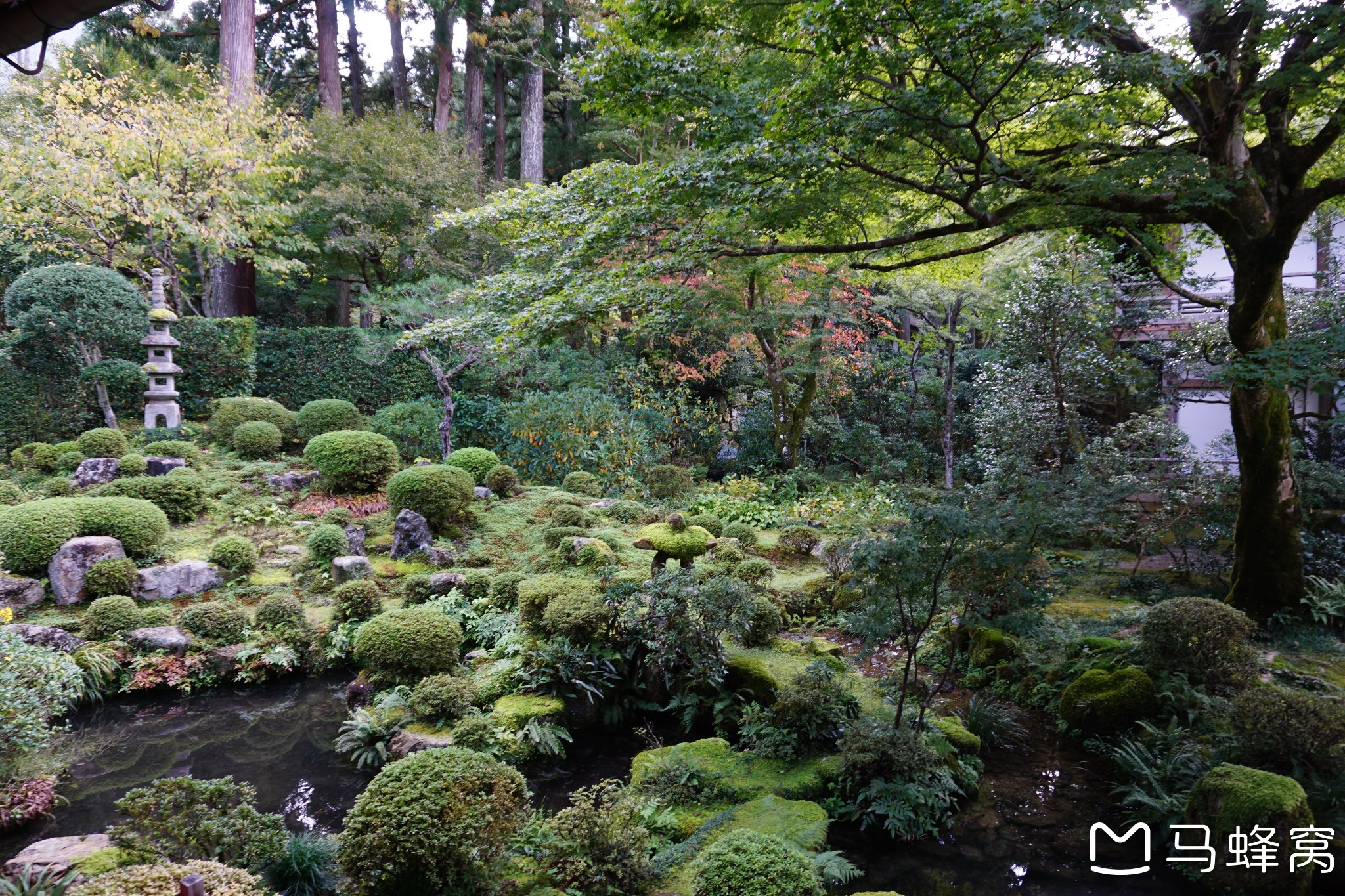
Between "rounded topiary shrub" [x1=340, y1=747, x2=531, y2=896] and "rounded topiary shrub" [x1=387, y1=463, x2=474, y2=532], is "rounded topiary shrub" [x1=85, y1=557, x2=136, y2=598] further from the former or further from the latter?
"rounded topiary shrub" [x1=340, y1=747, x2=531, y2=896]

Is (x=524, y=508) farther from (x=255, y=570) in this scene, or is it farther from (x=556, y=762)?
(x=556, y=762)

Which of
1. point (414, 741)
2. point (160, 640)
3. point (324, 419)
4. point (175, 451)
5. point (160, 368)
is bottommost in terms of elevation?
point (414, 741)

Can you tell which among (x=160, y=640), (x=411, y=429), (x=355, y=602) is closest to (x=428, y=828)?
(x=355, y=602)

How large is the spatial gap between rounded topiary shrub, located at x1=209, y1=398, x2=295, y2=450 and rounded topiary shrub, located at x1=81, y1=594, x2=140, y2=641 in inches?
202

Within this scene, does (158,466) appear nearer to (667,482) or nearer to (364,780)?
(364,780)

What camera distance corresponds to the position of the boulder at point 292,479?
1053cm

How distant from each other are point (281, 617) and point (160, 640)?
3.48 feet

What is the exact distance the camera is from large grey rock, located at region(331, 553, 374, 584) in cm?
838

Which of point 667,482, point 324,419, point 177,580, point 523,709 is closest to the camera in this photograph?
point 523,709

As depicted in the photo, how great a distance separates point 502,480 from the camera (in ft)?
36.4

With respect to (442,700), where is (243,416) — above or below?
above

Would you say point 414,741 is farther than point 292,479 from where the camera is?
No

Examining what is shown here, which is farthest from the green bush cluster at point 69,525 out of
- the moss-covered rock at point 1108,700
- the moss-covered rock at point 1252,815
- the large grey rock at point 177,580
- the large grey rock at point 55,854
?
the moss-covered rock at point 1252,815

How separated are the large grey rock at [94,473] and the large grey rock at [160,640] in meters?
3.75
